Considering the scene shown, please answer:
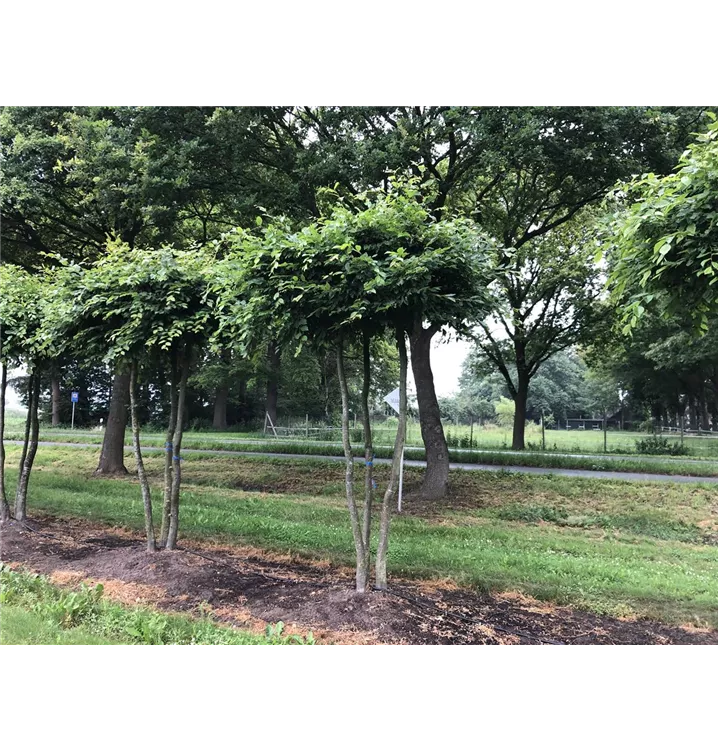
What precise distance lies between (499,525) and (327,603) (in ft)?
17.7

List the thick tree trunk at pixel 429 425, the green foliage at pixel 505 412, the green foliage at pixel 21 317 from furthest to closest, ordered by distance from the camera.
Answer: the green foliage at pixel 505 412 < the thick tree trunk at pixel 429 425 < the green foliage at pixel 21 317

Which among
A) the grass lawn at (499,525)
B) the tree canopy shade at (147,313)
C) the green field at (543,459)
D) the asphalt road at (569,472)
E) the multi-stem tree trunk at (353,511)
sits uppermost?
the tree canopy shade at (147,313)

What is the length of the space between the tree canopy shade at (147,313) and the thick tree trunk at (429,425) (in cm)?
607

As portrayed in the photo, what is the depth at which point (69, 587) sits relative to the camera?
5.43 metres

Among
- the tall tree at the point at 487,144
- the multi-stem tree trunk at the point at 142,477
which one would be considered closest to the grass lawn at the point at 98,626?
the multi-stem tree trunk at the point at 142,477

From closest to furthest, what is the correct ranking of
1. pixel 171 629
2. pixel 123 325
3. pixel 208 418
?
pixel 171 629 → pixel 123 325 → pixel 208 418

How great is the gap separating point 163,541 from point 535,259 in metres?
16.4

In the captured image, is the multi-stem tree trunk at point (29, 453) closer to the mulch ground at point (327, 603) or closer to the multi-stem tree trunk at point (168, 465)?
the mulch ground at point (327, 603)

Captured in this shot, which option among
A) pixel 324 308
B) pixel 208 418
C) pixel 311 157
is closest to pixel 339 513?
pixel 324 308

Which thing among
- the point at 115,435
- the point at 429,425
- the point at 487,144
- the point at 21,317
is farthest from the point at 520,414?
the point at 21,317

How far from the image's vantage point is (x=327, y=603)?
484cm

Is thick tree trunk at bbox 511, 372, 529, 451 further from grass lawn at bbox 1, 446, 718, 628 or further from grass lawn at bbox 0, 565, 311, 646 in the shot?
grass lawn at bbox 0, 565, 311, 646

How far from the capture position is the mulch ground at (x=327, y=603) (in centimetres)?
452

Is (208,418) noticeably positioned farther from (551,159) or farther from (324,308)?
(324,308)
